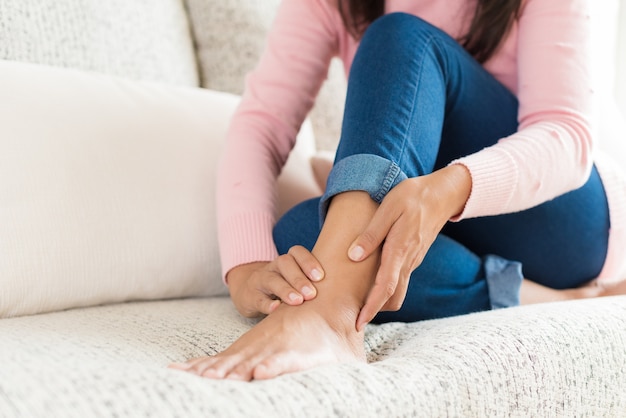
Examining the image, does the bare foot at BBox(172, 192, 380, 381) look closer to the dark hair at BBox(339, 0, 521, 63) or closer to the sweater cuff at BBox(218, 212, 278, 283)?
the sweater cuff at BBox(218, 212, 278, 283)

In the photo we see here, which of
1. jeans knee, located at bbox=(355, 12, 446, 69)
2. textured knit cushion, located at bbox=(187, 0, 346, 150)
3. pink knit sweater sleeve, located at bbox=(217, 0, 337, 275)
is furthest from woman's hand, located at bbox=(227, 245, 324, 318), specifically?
textured knit cushion, located at bbox=(187, 0, 346, 150)

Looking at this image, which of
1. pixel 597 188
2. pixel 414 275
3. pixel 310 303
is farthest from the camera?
pixel 597 188

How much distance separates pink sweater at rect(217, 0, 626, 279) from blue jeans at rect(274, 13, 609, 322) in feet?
0.14

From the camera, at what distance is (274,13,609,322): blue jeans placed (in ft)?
2.27

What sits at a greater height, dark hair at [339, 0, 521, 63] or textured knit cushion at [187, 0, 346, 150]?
dark hair at [339, 0, 521, 63]

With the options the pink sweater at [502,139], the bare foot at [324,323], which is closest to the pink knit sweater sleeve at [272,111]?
the pink sweater at [502,139]

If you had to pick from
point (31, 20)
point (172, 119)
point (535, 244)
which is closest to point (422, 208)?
point (535, 244)

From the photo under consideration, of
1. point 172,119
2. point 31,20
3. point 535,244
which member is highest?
point 31,20

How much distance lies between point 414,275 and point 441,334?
157 mm

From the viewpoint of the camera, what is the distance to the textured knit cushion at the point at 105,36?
949 mm

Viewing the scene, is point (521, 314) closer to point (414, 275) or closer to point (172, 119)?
point (414, 275)

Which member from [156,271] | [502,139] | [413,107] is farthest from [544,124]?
[156,271]

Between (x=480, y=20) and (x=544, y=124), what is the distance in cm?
20

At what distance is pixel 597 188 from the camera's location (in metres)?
0.89
